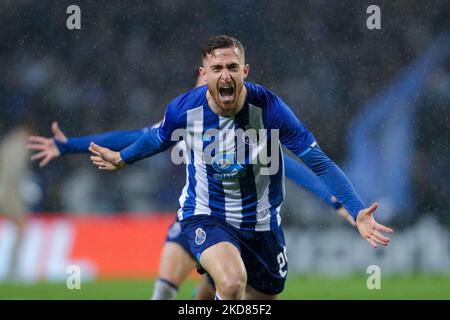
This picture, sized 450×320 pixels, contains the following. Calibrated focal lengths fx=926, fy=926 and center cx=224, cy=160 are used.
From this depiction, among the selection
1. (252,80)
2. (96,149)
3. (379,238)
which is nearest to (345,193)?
(379,238)

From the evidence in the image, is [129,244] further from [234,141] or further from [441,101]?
[234,141]

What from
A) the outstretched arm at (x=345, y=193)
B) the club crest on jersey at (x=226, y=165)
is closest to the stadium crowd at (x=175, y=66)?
the club crest on jersey at (x=226, y=165)

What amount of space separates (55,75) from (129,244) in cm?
273

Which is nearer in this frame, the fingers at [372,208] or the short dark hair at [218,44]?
the fingers at [372,208]

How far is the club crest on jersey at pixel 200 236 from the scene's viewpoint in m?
5.36

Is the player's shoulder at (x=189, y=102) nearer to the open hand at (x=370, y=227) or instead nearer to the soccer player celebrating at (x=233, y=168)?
the soccer player celebrating at (x=233, y=168)

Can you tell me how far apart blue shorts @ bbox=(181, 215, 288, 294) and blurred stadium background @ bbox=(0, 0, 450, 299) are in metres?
3.64

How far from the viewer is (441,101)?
11242 mm

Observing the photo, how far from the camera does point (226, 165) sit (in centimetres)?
547

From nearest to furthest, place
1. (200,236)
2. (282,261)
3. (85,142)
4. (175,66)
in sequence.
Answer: (200,236) → (282,261) → (85,142) → (175,66)

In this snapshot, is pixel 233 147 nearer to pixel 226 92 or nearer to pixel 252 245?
pixel 226 92

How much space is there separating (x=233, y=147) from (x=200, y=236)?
0.56 m

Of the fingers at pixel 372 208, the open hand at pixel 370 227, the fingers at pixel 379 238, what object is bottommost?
the fingers at pixel 379 238

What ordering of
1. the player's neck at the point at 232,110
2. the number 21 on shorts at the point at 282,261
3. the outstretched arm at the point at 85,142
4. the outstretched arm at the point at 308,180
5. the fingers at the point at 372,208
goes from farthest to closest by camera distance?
the outstretched arm at the point at 85,142 < the outstretched arm at the point at 308,180 < the number 21 on shorts at the point at 282,261 < the player's neck at the point at 232,110 < the fingers at the point at 372,208
